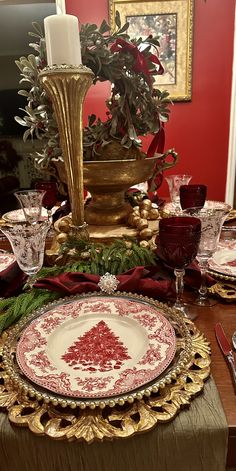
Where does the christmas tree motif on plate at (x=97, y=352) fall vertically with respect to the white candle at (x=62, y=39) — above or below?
below

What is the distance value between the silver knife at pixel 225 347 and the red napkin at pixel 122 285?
128 millimetres

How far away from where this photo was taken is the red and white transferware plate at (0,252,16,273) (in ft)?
2.95

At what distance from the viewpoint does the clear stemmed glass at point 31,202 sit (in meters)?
1.06

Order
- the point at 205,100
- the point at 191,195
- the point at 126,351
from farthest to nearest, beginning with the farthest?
1. the point at 205,100
2. the point at 191,195
3. the point at 126,351

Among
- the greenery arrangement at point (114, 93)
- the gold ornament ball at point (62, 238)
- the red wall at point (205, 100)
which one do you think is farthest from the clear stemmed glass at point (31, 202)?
the red wall at point (205, 100)

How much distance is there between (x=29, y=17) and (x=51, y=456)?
3.07 m

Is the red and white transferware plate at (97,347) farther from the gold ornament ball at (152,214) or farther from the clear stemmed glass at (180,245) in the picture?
the gold ornament ball at (152,214)

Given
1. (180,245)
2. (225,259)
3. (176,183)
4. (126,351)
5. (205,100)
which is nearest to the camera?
(126,351)

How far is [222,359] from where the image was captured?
56 cm

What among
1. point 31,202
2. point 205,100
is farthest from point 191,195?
point 205,100

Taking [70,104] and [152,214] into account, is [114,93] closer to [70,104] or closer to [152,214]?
[70,104]

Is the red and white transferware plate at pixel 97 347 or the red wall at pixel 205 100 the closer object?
the red and white transferware plate at pixel 97 347

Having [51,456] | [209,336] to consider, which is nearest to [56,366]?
[51,456]

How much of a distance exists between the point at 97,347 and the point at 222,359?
186 mm
